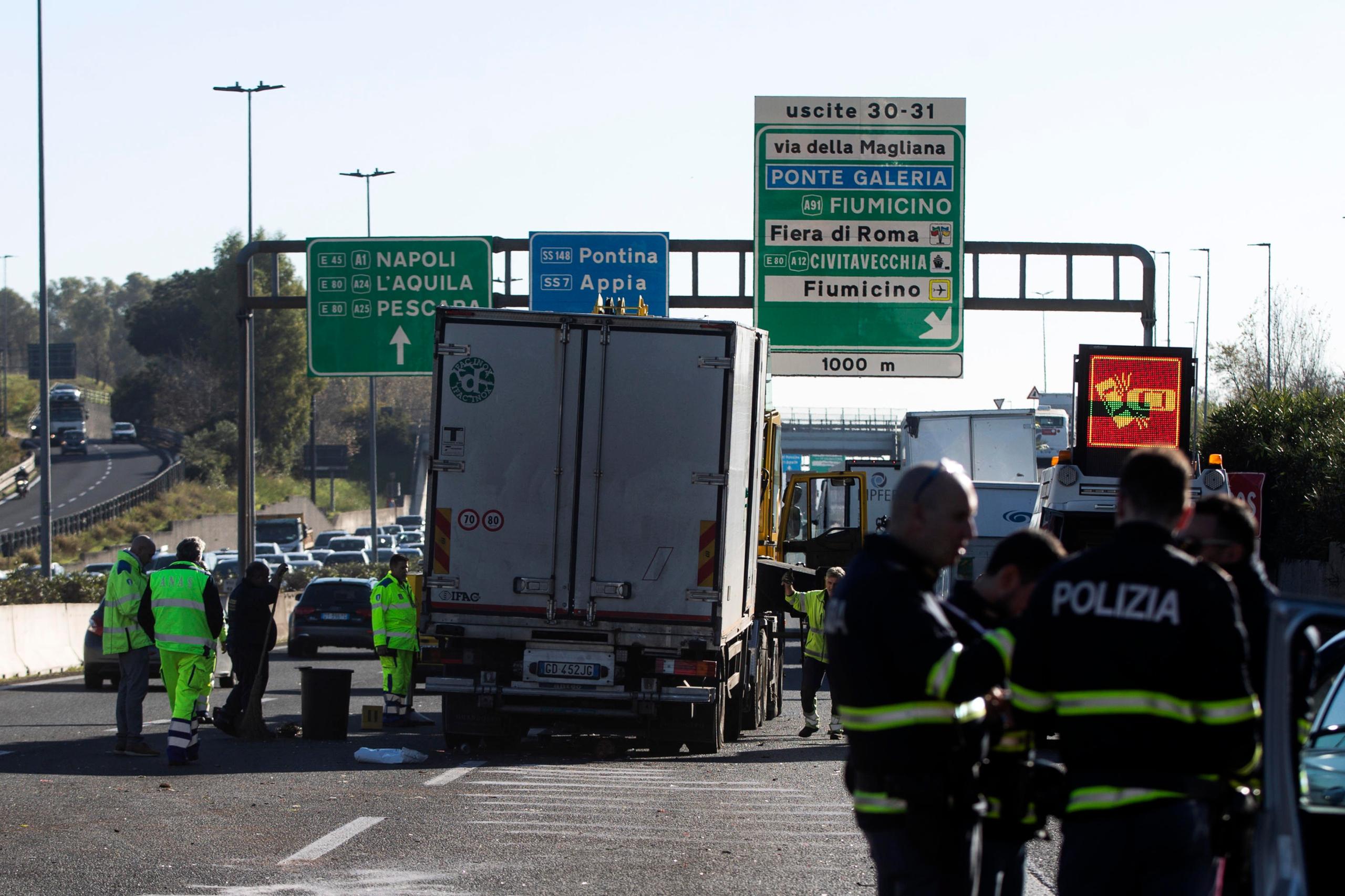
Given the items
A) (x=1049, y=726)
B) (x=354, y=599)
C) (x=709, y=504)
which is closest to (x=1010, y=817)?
(x=1049, y=726)

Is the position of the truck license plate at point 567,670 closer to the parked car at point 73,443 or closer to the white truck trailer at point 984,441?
the white truck trailer at point 984,441

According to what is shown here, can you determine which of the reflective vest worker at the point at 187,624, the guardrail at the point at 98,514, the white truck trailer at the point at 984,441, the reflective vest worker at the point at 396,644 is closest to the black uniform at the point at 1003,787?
the reflective vest worker at the point at 187,624

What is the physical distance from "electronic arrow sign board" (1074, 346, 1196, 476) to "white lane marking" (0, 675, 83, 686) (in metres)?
14.2

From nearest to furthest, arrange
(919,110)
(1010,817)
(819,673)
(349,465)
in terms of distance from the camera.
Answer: (1010,817) → (819,673) → (919,110) → (349,465)

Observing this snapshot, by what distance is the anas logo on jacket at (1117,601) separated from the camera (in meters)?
4.50

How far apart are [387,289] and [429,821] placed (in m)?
13.4

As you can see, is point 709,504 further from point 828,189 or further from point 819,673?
point 828,189

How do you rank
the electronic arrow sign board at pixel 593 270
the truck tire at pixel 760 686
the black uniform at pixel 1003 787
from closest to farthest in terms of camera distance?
1. the black uniform at pixel 1003 787
2. the truck tire at pixel 760 686
3. the electronic arrow sign board at pixel 593 270

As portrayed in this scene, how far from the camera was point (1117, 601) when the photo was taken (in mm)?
4551

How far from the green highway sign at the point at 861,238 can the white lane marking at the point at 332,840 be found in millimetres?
11092

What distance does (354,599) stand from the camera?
95.6ft

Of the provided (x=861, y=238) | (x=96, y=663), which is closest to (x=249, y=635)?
(x=96, y=663)

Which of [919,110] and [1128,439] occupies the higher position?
[919,110]

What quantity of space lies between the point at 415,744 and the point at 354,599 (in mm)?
13930
